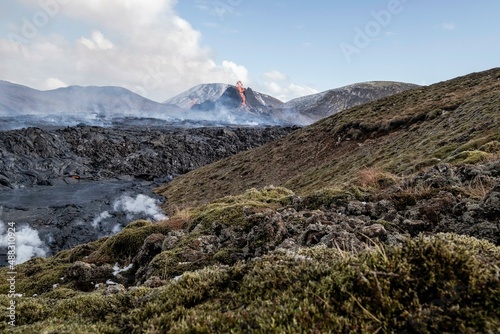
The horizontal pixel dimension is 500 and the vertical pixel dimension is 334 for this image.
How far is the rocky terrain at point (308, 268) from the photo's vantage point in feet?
8.88

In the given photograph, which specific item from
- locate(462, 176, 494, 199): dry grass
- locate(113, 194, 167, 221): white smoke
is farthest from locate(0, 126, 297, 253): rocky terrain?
locate(462, 176, 494, 199): dry grass

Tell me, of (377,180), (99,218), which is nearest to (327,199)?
(377,180)

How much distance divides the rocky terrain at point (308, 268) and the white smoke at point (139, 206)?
23290mm

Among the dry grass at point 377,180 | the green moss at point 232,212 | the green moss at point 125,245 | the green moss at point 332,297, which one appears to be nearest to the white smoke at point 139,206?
the green moss at point 125,245

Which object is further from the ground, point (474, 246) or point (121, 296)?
point (474, 246)

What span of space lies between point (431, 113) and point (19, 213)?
131 ft

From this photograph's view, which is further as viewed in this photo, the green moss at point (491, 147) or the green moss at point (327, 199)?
the green moss at point (491, 147)

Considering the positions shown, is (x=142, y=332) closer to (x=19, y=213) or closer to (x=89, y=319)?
(x=89, y=319)

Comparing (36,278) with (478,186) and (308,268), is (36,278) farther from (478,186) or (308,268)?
(478,186)

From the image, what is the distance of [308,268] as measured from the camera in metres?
3.62

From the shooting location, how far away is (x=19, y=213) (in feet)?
111

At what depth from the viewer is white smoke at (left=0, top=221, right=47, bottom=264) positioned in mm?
25688

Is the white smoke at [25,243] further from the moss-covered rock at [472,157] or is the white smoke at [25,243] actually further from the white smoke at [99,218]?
the moss-covered rock at [472,157]

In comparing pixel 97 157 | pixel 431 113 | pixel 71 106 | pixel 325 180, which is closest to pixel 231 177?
pixel 325 180
